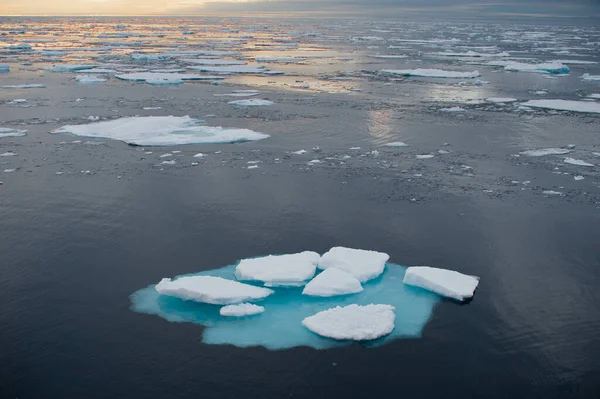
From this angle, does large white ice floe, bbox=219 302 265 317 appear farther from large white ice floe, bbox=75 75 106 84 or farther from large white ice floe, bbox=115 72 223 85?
large white ice floe, bbox=75 75 106 84

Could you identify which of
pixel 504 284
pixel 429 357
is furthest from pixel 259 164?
pixel 429 357

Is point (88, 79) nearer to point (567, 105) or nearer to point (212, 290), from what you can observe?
point (567, 105)

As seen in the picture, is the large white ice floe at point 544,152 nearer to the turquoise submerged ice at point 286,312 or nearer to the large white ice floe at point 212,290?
the turquoise submerged ice at point 286,312

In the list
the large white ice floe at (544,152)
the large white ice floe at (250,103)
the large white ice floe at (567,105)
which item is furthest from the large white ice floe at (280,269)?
the large white ice floe at (567,105)

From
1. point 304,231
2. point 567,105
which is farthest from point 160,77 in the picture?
point 304,231

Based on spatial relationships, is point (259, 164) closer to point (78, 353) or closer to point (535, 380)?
point (78, 353)

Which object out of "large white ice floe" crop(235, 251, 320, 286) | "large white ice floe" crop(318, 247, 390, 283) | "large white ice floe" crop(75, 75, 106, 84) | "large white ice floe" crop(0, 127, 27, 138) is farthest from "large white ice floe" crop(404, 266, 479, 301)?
"large white ice floe" crop(75, 75, 106, 84)
